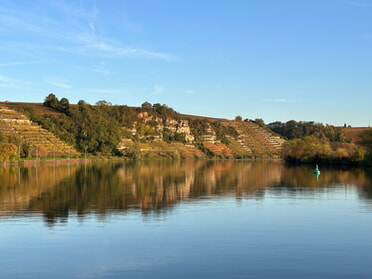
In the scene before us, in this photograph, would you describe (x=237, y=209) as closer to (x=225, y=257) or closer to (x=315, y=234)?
(x=315, y=234)

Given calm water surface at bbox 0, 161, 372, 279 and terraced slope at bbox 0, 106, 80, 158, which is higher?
terraced slope at bbox 0, 106, 80, 158

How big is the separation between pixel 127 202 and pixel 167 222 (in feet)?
33.4

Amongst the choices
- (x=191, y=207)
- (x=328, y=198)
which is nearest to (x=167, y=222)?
(x=191, y=207)

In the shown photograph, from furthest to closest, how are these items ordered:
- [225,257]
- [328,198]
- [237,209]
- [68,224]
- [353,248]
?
[328,198], [237,209], [68,224], [353,248], [225,257]

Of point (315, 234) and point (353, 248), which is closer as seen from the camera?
point (353, 248)

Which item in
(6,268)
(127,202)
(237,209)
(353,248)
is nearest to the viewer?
(6,268)

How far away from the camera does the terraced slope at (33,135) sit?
154125 millimetres

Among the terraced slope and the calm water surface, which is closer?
the calm water surface

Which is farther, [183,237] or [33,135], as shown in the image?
[33,135]

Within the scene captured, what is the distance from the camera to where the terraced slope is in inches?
6068

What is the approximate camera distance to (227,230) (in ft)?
77.7

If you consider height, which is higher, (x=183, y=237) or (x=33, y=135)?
(x=33, y=135)

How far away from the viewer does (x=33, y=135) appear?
166m

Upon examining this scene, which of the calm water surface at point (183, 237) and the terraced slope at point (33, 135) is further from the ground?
the terraced slope at point (33, 135)
